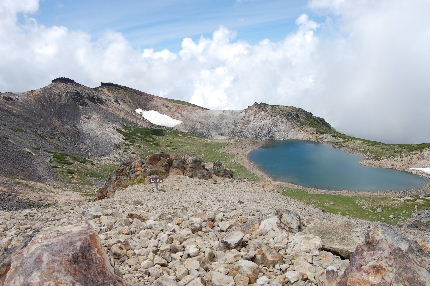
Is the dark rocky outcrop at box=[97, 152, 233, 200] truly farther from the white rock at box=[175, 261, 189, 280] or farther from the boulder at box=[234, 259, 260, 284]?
the boulder at box=[234, 259, 260, 284]


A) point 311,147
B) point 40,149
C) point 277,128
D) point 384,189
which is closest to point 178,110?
point 277,128

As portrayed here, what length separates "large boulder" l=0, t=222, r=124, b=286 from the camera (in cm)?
977

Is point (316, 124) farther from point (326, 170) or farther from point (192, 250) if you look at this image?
point (192, 250)

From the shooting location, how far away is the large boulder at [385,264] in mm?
10766

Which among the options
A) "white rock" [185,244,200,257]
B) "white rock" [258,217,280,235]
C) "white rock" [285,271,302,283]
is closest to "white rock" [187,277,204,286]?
"white rock" [185,244,200,257]

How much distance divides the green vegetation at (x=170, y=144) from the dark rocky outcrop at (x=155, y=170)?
55.8 metres

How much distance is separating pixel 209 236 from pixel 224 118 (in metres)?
173

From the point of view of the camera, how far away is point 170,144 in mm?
142250

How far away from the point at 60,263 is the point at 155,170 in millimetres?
32007

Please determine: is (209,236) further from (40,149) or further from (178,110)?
(178,110)

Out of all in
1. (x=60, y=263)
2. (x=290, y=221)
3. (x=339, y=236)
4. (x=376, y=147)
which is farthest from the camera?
(x=376, y=147)

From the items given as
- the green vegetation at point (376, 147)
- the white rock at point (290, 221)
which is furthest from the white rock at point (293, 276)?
the green vegetation at point (376, 147)

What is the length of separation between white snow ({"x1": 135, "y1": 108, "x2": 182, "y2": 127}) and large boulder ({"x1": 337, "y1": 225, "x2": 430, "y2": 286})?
173m

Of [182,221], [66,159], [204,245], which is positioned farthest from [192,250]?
[66,159]
